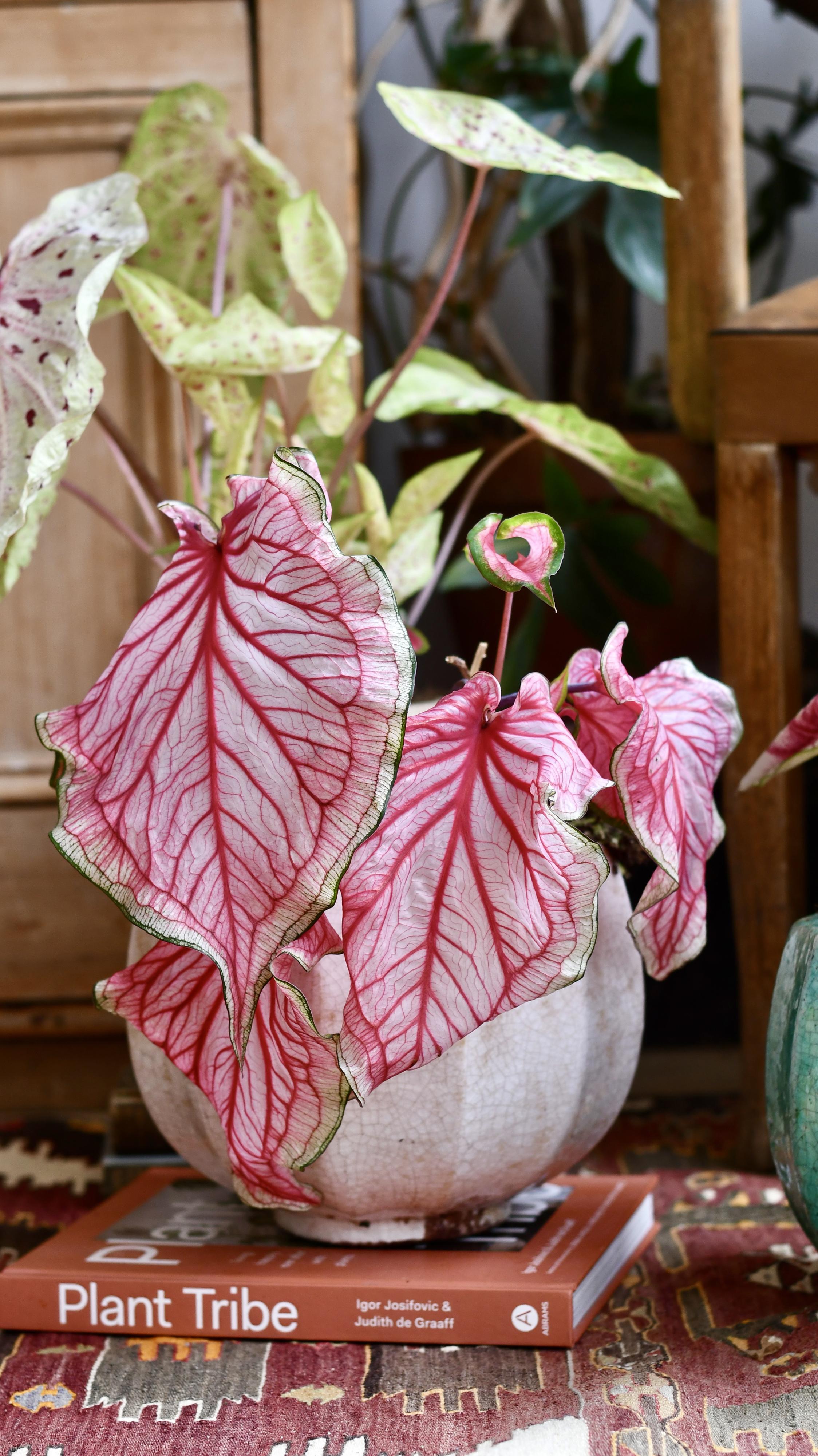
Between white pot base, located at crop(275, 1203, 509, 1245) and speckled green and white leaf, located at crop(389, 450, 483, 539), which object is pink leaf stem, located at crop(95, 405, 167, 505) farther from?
white pot base, located at crop(275, 1203, 509, 1245)

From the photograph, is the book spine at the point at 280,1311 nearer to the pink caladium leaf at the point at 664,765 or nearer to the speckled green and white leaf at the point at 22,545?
the pink caladium leaf at the point at 664,765

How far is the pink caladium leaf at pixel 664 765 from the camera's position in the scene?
615mm

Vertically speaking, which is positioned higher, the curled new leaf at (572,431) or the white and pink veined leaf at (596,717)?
the curled new leaf at (572,431)

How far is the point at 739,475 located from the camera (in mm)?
922

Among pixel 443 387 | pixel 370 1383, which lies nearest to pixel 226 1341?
pixel 370 1383

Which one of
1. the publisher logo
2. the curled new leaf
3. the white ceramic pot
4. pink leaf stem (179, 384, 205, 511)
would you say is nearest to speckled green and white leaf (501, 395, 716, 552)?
the curled new leaf

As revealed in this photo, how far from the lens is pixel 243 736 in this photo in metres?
0.57

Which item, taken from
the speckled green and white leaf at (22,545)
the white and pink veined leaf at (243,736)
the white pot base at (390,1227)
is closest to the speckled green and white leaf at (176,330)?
the speckled green and white leaf at (22,545)

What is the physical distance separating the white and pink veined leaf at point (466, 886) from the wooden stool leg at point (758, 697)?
1.22ft

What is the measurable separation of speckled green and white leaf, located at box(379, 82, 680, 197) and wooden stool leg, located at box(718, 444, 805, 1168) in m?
0.23

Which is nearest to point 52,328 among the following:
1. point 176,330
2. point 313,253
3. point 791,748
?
point 176,330

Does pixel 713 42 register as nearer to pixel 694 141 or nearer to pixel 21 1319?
pixel 694 141

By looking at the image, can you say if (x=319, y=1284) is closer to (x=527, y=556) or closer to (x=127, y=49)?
(x=527, y=556)

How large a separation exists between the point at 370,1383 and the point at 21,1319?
19 centimetres
